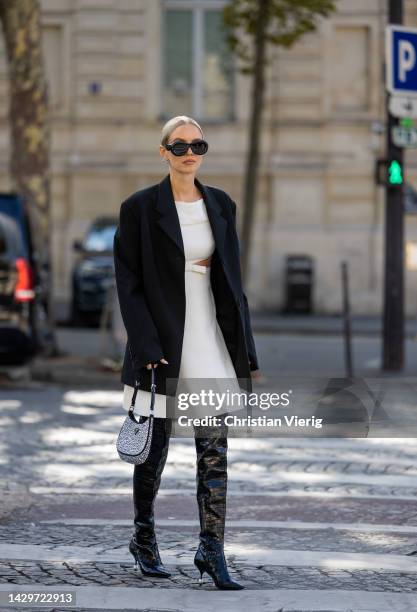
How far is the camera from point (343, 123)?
26.8m

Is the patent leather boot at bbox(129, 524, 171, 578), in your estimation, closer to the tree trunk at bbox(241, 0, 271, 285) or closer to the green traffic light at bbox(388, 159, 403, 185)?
the green traffic light at bbox(388, 159, 403, 185)

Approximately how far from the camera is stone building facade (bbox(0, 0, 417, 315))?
87.6 feet

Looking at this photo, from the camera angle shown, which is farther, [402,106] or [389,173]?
[389,173]

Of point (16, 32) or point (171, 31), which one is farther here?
point (171, 31)

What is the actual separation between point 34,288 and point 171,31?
46.0ft

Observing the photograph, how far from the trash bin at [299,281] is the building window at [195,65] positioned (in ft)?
10.5

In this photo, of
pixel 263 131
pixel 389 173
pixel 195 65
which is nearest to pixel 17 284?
pixel 389 173

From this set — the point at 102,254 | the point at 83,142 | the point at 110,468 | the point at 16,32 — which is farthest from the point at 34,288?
the point at 83,142

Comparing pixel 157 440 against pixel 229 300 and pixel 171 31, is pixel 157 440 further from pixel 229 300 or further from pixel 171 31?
pixel 171 31

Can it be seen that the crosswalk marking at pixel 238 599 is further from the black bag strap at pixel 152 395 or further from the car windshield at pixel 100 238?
the car windshield at pixel 100 238

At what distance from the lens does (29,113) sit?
666 inches

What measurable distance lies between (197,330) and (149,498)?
709mm

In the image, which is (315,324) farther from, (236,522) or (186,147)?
(186,147)

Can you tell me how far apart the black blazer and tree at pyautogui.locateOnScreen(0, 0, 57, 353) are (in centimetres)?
1078
